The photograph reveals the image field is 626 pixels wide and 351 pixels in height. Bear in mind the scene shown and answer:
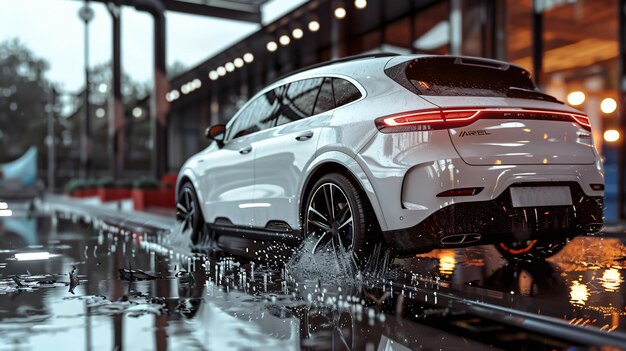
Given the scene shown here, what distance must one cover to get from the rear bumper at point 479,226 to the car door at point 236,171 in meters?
2.20

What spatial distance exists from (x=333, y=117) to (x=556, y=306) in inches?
85.9

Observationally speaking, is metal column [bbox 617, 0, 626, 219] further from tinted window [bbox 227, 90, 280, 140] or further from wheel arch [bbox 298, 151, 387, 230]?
wheel arch [bbox 298, 151, 387, 230]

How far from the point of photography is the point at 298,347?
11.3 feet

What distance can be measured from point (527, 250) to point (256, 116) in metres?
2.88

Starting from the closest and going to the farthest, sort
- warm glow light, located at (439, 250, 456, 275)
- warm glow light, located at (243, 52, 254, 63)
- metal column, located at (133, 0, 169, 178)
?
warm glow light, located at (439, 250, 456, 275) → metal column, located at (133, 0, 169, 178) → warm glow light, located at (243, 52, 254, 63)

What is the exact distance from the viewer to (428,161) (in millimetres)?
4652

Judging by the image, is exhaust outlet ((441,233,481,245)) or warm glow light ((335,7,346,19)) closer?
exhaust outlet ((441,233,481,245))

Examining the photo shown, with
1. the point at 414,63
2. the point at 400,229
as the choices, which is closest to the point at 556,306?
the point at 400,229

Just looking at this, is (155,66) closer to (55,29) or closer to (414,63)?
(414,63)

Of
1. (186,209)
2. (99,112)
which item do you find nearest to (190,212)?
(186,209)

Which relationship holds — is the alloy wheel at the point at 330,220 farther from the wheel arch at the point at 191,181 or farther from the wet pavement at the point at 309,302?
the wheel arch at the point at 191,181

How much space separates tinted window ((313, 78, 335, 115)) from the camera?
572 centimetres

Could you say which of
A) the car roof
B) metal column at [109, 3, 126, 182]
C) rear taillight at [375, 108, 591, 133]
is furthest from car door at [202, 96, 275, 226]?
metal column at [109, 3, 126, 182]

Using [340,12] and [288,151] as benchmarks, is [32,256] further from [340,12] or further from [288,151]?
[340,12]
